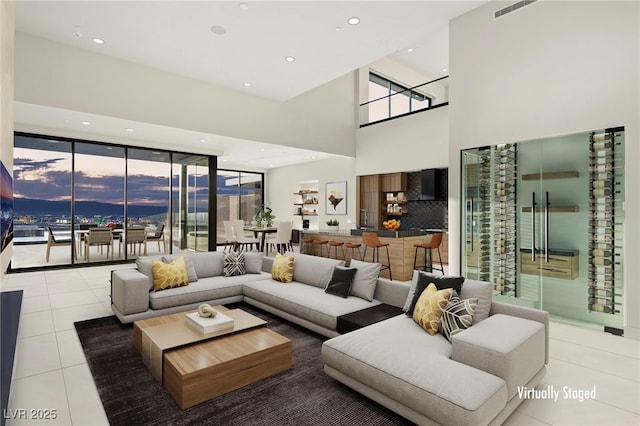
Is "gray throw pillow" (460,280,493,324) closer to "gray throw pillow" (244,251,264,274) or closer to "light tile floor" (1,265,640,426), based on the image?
"light tile floor" (1,265,640,426)

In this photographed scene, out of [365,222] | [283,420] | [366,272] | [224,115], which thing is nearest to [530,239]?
[366,272]

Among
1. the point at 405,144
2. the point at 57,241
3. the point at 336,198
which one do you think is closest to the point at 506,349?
the point at 405,144

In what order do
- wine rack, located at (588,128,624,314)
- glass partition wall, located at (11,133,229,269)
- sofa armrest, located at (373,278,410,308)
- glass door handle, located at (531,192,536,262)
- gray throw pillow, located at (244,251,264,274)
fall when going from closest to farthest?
sofa armrest, located at (373,278,410,308) → wine rack, located at (588,128,624,314) → glass door handle, located at (531,192,536,262) → gray throw pillow, located at (244,251,264,274) → glass partition wall, located at (11,133,229,269)

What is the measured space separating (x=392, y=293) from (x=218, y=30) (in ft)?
14.1

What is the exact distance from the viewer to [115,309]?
13.4 ft

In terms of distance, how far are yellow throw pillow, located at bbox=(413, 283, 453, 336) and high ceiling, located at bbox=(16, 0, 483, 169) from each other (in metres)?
3.65

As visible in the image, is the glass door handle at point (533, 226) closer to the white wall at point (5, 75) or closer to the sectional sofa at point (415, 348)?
the sectional sofa at point (415, 348)

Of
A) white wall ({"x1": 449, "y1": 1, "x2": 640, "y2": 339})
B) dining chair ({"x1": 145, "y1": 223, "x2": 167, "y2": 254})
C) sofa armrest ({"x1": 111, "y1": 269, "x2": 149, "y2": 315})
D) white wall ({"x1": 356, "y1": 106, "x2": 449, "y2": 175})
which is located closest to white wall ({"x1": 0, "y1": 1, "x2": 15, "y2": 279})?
sofa armrest ({"x1": 111, "y1": 269, "x2": 149, "y2": 315})

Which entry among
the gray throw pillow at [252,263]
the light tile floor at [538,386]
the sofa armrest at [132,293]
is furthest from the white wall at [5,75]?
the gray throw pillow at [252,263]

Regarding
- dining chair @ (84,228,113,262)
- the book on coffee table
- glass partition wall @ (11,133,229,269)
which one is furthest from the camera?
dining chair @ (84,228,113,262)

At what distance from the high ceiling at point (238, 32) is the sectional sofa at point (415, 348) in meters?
3.34

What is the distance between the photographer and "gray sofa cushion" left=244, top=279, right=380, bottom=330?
342 centimetres

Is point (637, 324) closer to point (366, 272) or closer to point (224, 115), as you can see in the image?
point (366, 272)

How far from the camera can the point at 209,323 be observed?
296 centimetres
